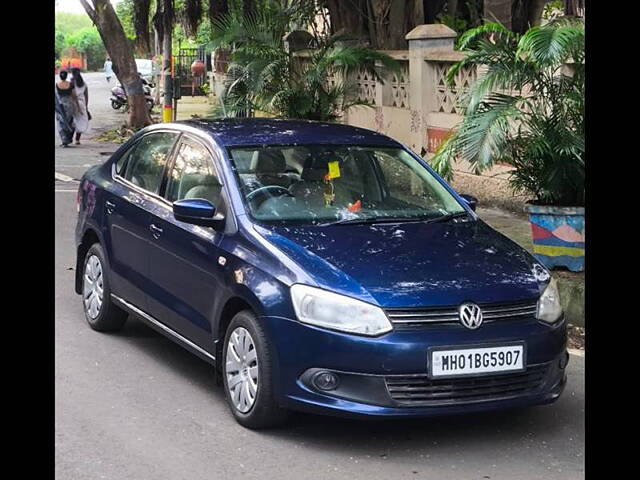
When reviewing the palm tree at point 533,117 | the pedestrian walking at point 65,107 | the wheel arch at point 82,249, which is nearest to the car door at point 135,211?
the wheel arch at point 82,249

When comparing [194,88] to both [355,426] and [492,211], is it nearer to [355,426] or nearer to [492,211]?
[492,211]

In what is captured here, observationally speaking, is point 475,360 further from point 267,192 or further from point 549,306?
point 267,192

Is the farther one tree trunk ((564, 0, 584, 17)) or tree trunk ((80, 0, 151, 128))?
tree trunk ((80, 0, 151, 128))

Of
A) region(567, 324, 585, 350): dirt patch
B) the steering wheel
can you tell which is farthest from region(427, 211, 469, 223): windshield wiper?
region(567, 324, 585, 350): dirt patch

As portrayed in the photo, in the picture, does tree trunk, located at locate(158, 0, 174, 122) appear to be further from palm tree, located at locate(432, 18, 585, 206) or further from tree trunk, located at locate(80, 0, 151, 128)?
palm tree, located at locate(432, 18, 585, 206)

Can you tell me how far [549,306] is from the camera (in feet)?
19.8

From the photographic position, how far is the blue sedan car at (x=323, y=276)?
5.62m

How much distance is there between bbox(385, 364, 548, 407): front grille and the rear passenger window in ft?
8.56

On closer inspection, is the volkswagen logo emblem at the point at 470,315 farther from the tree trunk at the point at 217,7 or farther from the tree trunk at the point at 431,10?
the tree trunk at the point at 217,7

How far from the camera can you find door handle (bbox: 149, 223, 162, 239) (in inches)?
283

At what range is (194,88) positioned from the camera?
150ft

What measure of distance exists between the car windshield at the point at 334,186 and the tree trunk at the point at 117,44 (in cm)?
1798
